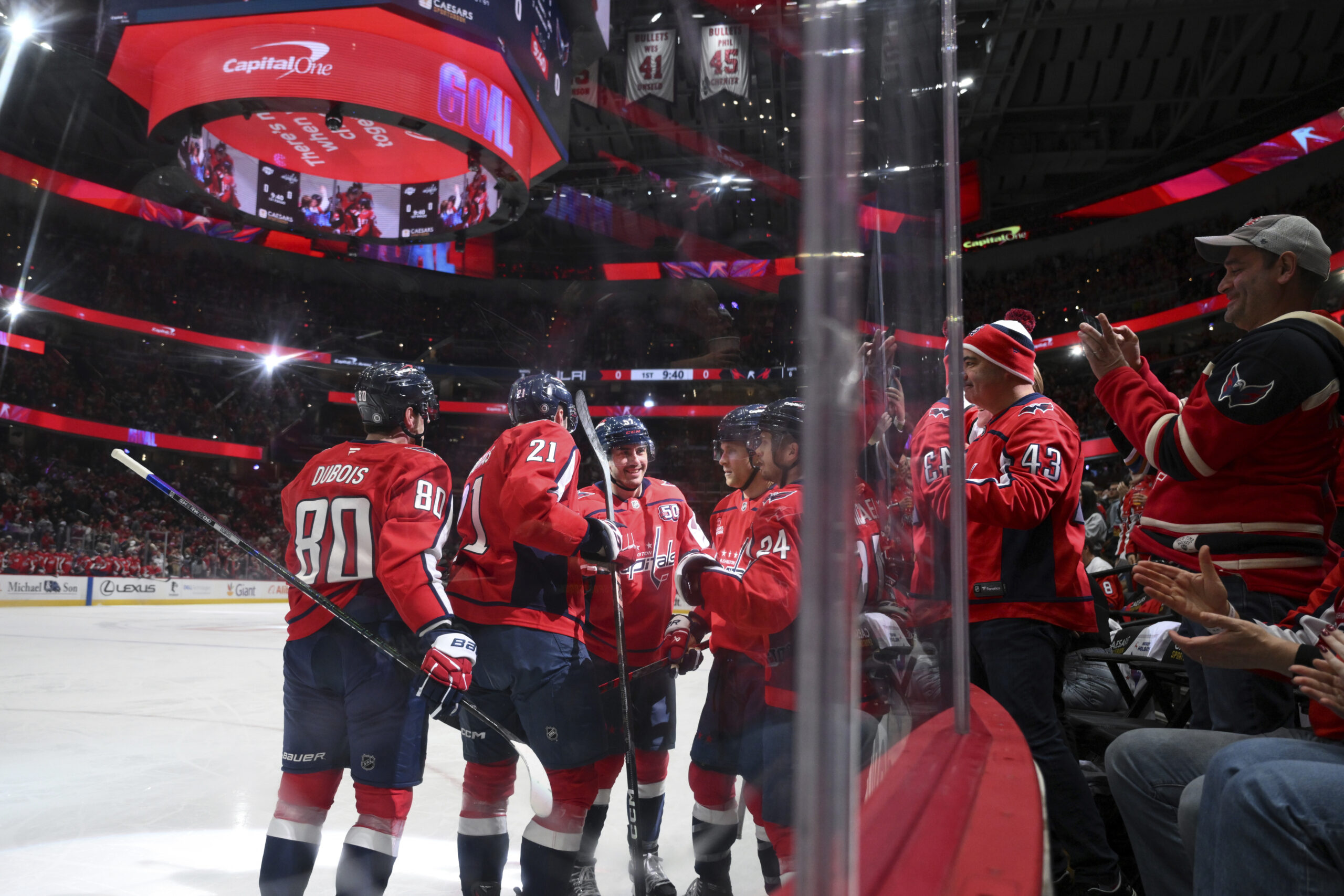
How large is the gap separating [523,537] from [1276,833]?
1327mm

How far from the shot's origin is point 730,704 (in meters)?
1.16

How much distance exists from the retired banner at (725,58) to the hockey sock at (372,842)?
1.46m

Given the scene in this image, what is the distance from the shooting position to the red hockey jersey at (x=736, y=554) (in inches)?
33.7

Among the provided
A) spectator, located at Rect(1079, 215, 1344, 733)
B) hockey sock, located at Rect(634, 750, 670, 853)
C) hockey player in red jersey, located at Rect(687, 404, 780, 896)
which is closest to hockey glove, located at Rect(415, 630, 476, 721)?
hockey player in red jersey, located at Rect(687, 404, 780, 896)

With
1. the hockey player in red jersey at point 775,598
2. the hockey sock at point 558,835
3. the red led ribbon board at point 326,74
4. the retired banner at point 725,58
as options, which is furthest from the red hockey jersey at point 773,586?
the red led ribbon board at point 326,74

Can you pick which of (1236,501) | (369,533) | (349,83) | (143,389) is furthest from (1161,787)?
(143,389)

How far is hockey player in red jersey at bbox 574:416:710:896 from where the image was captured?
1993 mm

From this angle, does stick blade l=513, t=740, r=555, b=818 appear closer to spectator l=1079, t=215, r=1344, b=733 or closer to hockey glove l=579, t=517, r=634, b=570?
hockey glove l=579, t=517, r=634, b=570

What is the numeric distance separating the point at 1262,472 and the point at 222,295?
12846 mm

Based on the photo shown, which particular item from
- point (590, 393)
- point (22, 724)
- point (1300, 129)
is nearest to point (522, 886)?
point (590, 393)

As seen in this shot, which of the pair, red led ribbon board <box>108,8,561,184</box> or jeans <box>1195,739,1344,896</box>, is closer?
jeans <box>1195,739,1344,896</box>

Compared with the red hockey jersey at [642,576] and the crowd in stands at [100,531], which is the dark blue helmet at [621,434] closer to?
the red hockey jersey at [642,576]

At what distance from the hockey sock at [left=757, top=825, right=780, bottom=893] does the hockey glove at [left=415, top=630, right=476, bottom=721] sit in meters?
1.04

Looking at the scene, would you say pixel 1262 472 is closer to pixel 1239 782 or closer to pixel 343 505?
pixel 1239 782
